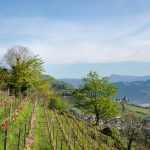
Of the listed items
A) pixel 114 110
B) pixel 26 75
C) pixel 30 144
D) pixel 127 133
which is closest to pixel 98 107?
pixel 114 110

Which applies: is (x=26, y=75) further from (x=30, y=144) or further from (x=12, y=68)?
(x=30, y=144)

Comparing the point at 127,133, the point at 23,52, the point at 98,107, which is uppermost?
the point at 23,52

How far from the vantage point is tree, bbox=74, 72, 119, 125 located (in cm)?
8650

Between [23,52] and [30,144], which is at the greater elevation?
[23,52]

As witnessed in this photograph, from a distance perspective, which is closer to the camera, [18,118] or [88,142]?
[18,118]

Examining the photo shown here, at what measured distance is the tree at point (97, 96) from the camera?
284 ft

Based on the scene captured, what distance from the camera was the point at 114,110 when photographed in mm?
87375

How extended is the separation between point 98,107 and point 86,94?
18.4 ft

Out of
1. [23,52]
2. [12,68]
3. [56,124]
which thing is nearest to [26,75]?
[12,68]

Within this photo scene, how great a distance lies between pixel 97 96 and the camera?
Result: 8944 cm

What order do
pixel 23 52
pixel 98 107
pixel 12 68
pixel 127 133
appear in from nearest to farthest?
pixel 127 133 < pixel 98 107 < pixel 12 68 < pixel 23 52

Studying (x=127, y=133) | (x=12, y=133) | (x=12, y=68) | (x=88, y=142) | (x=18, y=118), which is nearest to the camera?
(x=12, y=133)

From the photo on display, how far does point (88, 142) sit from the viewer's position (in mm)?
49562

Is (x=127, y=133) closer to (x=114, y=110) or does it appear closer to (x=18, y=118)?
(x=114, y=110)
